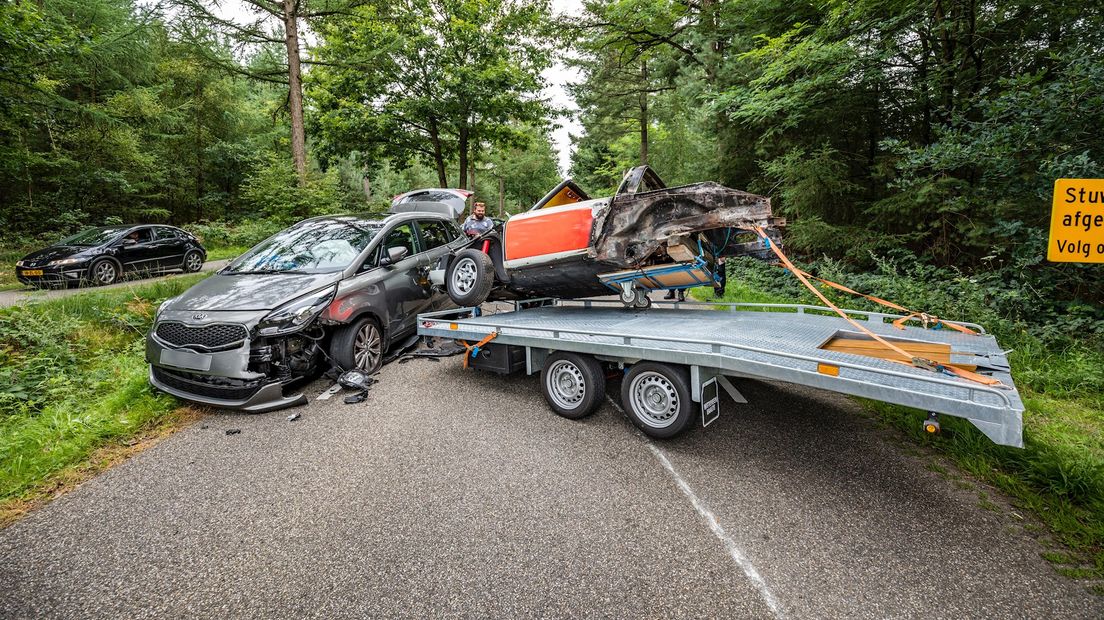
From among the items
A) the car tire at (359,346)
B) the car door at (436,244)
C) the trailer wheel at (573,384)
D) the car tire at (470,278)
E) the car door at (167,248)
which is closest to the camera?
the trailer wheel at (573,384)

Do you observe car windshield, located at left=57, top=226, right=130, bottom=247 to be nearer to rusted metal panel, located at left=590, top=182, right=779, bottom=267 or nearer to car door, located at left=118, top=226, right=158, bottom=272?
car door, located at left=118, top=226, right=158, bottom=272

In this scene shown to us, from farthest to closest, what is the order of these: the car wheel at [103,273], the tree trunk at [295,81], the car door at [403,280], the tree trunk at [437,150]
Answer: the tree trunk at [437,150] → the tree trunk at [295,81] → the car wheel at [103,273] → the car door at [403,280]

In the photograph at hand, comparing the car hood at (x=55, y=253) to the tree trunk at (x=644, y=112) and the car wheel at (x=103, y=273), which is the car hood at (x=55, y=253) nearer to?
the car wheel at (x=103, y=273)

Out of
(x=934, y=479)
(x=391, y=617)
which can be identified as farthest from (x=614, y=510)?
(x=934, y=479)

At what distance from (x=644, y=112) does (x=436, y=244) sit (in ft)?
50.4

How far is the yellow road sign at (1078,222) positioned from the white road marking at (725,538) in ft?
8.90

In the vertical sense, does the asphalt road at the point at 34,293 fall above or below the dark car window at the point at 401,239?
below

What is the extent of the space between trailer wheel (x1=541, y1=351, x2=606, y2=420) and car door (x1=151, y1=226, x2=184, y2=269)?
11.4 meters

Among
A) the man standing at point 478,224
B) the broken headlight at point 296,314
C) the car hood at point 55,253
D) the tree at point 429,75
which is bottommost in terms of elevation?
the broken headlight at point 296,314

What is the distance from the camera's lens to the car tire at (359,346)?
4707 millimetres

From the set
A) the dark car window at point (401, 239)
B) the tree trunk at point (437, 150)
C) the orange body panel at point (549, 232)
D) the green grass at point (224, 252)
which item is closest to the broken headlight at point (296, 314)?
the dark car window at point (401, 239)

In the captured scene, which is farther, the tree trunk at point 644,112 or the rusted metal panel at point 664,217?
the tree trunk at point 644,112

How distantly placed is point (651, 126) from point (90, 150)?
20.8 metres

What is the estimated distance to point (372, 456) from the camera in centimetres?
336
